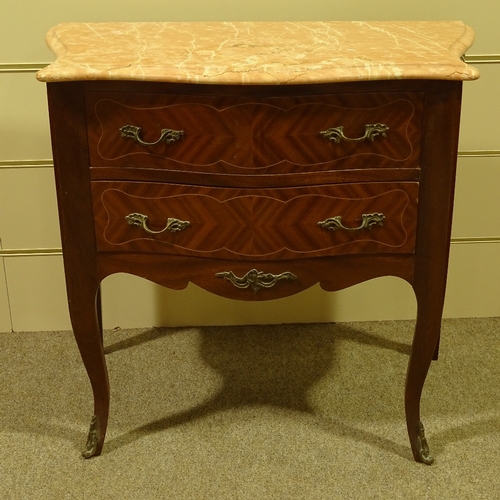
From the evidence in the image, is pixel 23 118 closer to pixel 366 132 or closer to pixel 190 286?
pixel 190 286

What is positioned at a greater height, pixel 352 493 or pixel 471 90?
pixel 471 90

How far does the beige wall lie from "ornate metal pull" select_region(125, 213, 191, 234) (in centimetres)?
68

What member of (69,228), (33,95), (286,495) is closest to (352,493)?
(286,495)

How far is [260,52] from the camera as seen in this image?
144 cm

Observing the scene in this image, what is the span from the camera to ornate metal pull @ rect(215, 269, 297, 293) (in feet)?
4.85

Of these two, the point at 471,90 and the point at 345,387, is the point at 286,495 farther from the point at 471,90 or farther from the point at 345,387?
the point at 471,90

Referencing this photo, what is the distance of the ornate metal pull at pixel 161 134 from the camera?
1.36 m

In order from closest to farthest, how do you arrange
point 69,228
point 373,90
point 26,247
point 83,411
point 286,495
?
point 373,90 < point 69,228 < point 286,495 < point 83,411 < point 26,247

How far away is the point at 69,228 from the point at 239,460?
0.66 metres

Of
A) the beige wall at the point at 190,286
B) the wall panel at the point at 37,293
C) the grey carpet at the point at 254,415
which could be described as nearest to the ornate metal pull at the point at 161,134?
the beige wall at the point at 190,286

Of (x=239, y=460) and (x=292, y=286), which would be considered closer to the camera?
(x=292, y=286)

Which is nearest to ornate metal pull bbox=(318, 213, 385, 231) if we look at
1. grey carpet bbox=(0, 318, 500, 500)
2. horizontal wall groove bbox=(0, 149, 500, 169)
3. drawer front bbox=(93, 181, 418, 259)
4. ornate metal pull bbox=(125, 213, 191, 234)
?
drawer front bbox=(93, 181, 418, 259)

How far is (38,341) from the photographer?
7.05 feet

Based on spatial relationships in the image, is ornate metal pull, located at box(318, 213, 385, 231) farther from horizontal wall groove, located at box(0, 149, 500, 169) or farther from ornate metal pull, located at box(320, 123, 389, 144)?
horizontal wall groove, located at box(0, 149, 500, 169)
